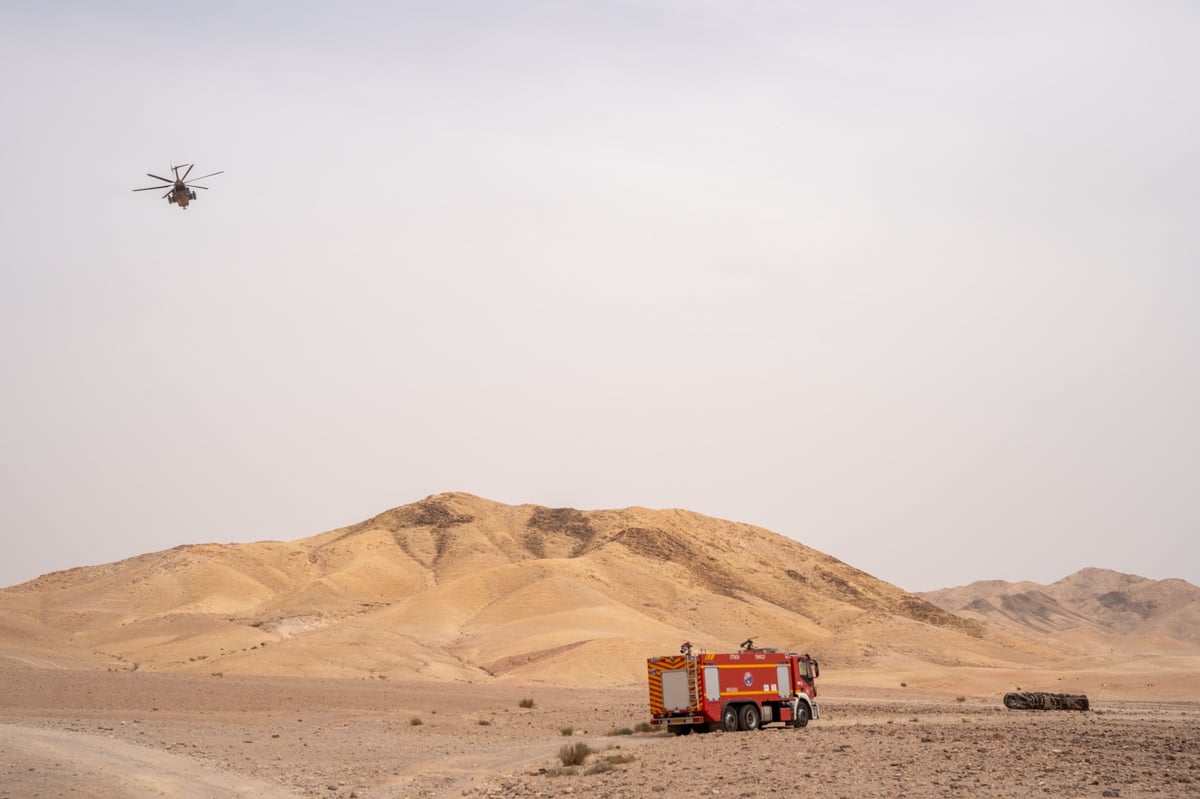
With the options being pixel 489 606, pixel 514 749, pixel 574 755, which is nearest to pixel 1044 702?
pixel 514 749

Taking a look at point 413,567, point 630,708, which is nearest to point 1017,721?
point 630,708

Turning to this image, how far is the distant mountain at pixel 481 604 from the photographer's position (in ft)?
243

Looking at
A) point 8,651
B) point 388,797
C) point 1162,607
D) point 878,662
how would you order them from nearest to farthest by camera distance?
point 388,797
point 8,651
point 878,662
point 1162,607

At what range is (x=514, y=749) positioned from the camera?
35562 millimetres

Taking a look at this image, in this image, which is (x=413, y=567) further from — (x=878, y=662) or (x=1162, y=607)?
(x=1162, y=607)

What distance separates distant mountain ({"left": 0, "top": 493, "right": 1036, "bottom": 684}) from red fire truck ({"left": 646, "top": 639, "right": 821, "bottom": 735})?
106ft

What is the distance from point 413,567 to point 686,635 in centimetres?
3940

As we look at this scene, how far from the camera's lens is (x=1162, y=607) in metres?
196

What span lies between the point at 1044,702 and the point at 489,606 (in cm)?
5969

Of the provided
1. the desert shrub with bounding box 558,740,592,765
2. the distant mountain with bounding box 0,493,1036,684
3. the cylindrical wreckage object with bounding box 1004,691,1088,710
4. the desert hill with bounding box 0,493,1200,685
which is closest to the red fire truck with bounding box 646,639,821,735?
the desert shrub with bounding box 558,740,592,765

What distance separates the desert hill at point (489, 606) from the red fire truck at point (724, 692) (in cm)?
3159

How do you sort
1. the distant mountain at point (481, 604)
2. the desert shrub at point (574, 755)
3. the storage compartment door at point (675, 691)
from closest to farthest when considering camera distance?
1. the desert shrub at point (574, 755)
2. the storage compartment door at point (675, 691)
3. the distant mountain at point (481, 604)

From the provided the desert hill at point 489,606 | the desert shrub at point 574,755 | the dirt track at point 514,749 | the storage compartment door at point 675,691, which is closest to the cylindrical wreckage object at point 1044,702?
the dirt track at point 514,749

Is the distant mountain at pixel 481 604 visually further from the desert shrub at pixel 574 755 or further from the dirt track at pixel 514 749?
the desert shrub at pixel 574 755
